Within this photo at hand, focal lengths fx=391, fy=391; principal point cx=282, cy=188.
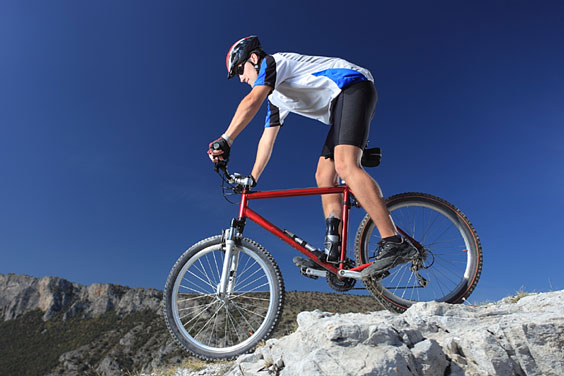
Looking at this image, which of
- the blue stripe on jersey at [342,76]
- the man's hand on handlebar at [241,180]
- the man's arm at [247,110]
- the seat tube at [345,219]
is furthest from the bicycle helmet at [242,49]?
the seat tube at [345,219]

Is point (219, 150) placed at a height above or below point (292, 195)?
above

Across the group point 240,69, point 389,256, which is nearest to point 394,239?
point 389,256

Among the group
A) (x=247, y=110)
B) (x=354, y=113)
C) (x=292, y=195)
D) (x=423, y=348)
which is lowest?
(x=423, y=348)

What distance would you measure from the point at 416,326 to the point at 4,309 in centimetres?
15563

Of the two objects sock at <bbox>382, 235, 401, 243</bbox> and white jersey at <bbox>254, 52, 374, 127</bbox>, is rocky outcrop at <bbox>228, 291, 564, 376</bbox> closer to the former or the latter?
sock at <bbox>382, 235, 401, 243</bbox>

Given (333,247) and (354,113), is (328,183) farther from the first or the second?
(354,113)

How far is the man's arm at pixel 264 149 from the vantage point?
16.9 feet

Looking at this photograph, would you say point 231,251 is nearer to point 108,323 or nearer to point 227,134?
point 227,134

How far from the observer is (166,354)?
63.2 metres

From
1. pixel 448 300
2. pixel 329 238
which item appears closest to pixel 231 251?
pixel 329 238

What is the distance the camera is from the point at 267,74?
4.35m

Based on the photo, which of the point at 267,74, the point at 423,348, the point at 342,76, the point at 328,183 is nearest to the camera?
the point at 423,348

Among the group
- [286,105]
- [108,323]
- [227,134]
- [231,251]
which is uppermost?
[108,323]

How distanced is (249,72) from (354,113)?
1.40 metres
